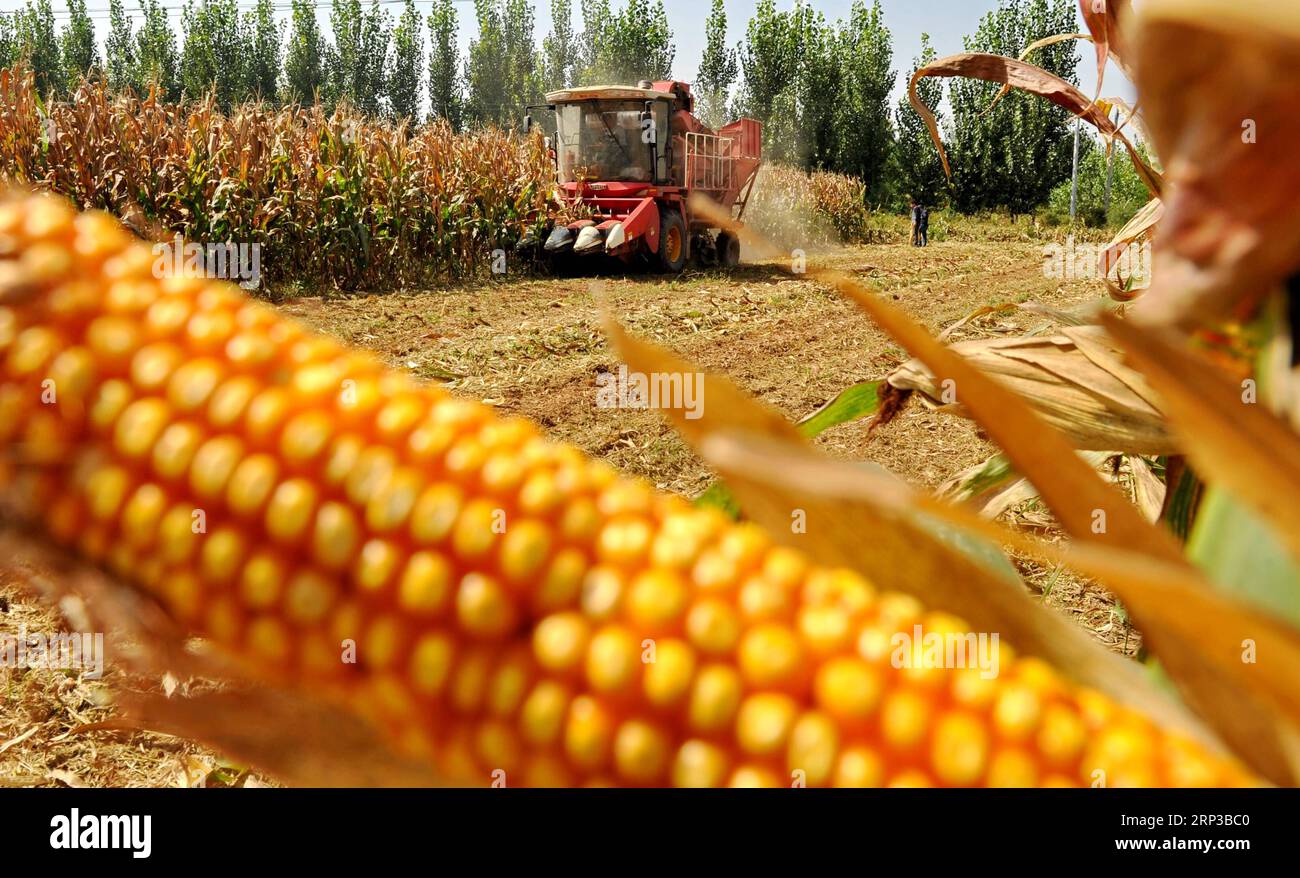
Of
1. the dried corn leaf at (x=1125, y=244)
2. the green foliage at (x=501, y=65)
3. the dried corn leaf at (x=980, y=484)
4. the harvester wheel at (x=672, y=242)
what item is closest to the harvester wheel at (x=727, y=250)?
the harvester wheel at (x=672, y=242)

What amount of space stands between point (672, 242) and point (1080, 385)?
14.5 m

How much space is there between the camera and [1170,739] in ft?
1.97

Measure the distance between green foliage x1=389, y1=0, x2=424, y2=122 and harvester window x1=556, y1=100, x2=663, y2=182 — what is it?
163 feet

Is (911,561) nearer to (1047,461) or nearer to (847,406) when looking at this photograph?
(1047,461)

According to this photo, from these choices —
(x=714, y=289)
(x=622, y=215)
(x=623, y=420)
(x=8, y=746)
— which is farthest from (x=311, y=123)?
(x=8, y=746)

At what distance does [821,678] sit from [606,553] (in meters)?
0.15

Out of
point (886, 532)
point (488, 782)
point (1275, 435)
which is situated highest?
point (1275, 435)

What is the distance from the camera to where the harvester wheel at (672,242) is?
15211 millimetres

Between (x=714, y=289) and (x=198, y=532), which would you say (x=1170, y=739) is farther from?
(x=714, y=289)

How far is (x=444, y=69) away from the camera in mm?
62156

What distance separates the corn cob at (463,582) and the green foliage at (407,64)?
216 feet

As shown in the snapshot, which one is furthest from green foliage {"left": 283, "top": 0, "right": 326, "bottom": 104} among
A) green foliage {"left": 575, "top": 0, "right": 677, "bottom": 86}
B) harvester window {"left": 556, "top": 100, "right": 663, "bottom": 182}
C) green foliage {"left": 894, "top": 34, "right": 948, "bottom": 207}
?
harvester window {"left": 556, "top": 100, "right": 663, "bottom": 182}

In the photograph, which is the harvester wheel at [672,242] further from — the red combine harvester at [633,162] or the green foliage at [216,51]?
the green foliage at [216,51]

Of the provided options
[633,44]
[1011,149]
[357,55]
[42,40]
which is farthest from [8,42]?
[1011,149]
